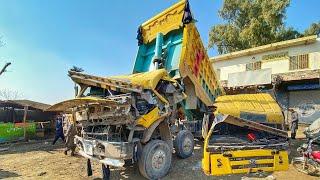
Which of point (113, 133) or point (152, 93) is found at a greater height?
point (152, 93)

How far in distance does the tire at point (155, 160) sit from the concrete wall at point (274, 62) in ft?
48.5

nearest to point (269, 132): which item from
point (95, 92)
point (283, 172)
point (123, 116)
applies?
point (283, 172)

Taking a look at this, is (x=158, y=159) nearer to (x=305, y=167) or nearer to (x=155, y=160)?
(x=155, y=160)

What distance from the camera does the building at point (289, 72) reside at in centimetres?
1836

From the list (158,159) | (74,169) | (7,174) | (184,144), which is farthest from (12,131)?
(158,159)

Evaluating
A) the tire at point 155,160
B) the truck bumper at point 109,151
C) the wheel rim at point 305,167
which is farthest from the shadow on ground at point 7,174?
the wheel rim at point 305,167

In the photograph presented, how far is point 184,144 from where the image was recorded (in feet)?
27.0

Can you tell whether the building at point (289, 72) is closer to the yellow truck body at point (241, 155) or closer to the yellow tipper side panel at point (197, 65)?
the yellow tipper side panel at point (197, 65)

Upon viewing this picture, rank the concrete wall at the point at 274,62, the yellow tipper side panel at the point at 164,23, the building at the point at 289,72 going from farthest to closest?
the concrete wall at the point at 274,62 < the building at the point at 289,72 < the yellow tipper side panel at the point at 164,23

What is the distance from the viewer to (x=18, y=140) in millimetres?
14977

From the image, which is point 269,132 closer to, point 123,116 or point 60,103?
point 123,116

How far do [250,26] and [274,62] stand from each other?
7.38m

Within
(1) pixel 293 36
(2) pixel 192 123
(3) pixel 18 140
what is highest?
(1) pixel 293 36

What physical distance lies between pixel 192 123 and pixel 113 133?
3218mm
